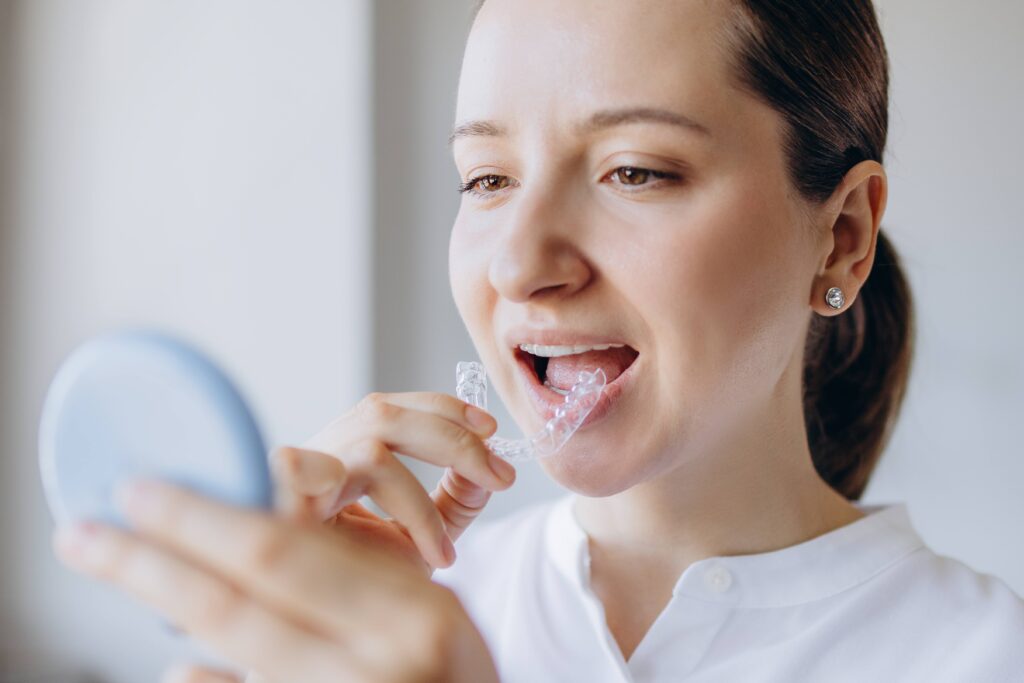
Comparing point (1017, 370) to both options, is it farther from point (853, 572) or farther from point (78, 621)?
point (78, 621)

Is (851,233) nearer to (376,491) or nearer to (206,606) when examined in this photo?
(376,491)

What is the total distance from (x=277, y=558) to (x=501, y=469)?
1.33ft

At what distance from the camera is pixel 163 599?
1.58 ft

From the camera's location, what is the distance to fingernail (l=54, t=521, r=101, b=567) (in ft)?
1.57

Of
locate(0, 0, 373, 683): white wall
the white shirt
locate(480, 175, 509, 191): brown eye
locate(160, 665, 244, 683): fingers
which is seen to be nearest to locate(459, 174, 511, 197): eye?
locate(480, 175, 509, 191): brown eye

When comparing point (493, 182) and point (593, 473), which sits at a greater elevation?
point (493, 182)

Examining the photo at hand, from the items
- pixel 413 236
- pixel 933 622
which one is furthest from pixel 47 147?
pixel 933 622

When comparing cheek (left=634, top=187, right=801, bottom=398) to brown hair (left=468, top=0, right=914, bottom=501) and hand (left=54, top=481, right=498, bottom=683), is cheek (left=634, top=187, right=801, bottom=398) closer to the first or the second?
brown hair (left=468, top=0, right=914, bottom=501)

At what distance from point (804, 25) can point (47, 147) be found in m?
1.55

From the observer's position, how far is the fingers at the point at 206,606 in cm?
48

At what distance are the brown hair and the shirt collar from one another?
9.7 inches

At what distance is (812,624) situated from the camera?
3.51 ft

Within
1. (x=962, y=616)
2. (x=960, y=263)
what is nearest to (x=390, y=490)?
(x=962, y=616)

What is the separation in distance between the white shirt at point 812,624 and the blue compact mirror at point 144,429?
687 millimetres
